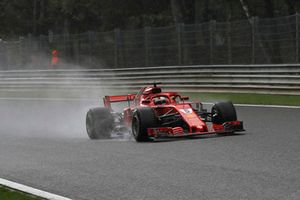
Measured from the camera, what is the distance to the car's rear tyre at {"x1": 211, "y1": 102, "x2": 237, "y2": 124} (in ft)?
44.3

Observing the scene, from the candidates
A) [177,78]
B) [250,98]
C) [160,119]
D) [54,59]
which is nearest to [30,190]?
[160,119]

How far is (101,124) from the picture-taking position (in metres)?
14.6

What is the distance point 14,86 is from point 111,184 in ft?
82.2

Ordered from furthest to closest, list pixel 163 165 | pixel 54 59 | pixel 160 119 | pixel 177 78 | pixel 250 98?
pixel 54 59, pixel 177 78, pixel 250 98, pixel 160 119, pixel 163 165

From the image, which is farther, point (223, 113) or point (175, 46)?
point (175, 46)

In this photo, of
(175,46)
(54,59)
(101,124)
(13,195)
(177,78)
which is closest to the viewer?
(13,195)

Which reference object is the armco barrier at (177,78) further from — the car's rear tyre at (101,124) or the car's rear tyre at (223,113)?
the car's rear tyre at (101,124)

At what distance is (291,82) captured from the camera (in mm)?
21781

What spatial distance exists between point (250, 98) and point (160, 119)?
9603mm

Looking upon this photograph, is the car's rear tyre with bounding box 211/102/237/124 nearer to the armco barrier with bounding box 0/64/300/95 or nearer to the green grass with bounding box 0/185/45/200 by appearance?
the green grass with bounding box 0/185/45/200

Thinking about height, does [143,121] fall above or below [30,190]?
above

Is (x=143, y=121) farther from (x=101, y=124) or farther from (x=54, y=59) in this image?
(x=54, y=59)

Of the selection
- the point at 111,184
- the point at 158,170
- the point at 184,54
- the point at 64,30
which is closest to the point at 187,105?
the point at 158,170

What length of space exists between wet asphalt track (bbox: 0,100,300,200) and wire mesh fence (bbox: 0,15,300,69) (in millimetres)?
7093
